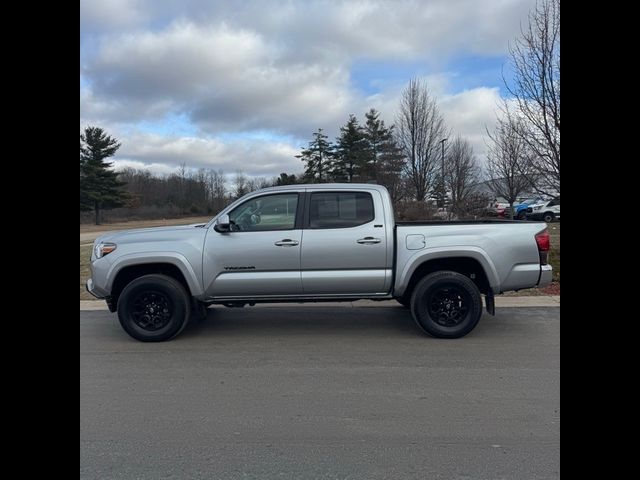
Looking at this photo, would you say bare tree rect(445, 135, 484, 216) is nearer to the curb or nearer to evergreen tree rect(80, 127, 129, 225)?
the curb

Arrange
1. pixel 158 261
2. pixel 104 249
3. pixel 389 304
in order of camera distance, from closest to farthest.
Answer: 1. pixel 158 261
2. pixel 104 249
3. pixel 389 304

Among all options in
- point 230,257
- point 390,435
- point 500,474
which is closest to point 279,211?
point 230,257

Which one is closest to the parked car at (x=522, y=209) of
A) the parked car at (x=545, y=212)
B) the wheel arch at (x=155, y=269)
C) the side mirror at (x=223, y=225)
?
the parked car at (x=545, y=212)

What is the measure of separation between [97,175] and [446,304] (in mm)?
54011

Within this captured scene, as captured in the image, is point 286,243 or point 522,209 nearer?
point 286,243

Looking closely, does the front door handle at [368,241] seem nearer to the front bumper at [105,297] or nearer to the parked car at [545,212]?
the front bumper at [105,297]

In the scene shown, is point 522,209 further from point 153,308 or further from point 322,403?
point 322,403

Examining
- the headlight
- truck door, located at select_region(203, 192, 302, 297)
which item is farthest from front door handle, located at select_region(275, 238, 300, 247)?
the headlight

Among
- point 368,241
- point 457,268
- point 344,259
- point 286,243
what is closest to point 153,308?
point 286,243

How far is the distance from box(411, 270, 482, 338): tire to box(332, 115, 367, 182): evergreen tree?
2718cm

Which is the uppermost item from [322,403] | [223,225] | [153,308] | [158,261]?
[223,225]

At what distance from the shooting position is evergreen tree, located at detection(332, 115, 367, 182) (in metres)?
33.8

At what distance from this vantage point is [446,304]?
5902 millimetres
